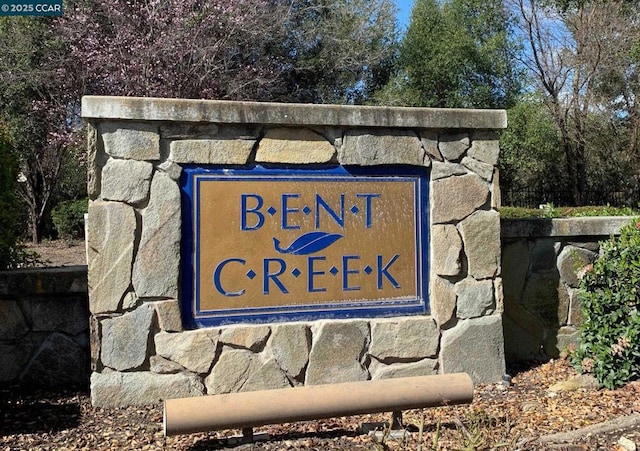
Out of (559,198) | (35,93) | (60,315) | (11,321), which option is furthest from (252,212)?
(559,198)

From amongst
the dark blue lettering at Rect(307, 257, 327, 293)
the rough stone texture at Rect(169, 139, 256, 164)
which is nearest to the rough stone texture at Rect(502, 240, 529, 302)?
the dark blue lettering at Rect(307, 257, 327, 293)

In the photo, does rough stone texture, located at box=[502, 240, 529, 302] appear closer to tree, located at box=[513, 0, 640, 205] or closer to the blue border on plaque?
the blue border on plaque

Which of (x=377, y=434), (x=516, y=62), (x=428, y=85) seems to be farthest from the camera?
(x=516, y=62)

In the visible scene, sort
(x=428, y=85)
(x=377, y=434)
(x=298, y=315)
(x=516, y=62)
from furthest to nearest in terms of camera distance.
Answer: (x=516, y=62) < (x=428, y=85) < (x=298, y=315) < (x=377, y=434)

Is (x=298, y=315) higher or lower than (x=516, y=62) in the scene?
lower

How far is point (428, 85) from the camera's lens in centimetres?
1761

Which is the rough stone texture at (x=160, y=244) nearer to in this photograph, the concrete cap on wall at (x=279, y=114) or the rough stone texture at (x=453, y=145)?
the concrete cap on wall at (x=279, y=114)

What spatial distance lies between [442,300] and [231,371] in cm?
145

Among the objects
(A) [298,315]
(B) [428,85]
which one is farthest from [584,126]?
(A) [298,315]

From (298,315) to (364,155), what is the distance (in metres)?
1.10

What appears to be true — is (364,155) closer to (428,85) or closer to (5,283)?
(5,283)

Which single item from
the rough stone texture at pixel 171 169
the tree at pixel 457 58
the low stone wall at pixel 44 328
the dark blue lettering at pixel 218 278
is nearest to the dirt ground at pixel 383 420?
the low stone wall at pixel 44 328

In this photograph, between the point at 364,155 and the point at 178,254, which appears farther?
the point at 364,155

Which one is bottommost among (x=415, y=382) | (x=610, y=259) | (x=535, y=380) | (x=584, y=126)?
(x=535, y=380)
